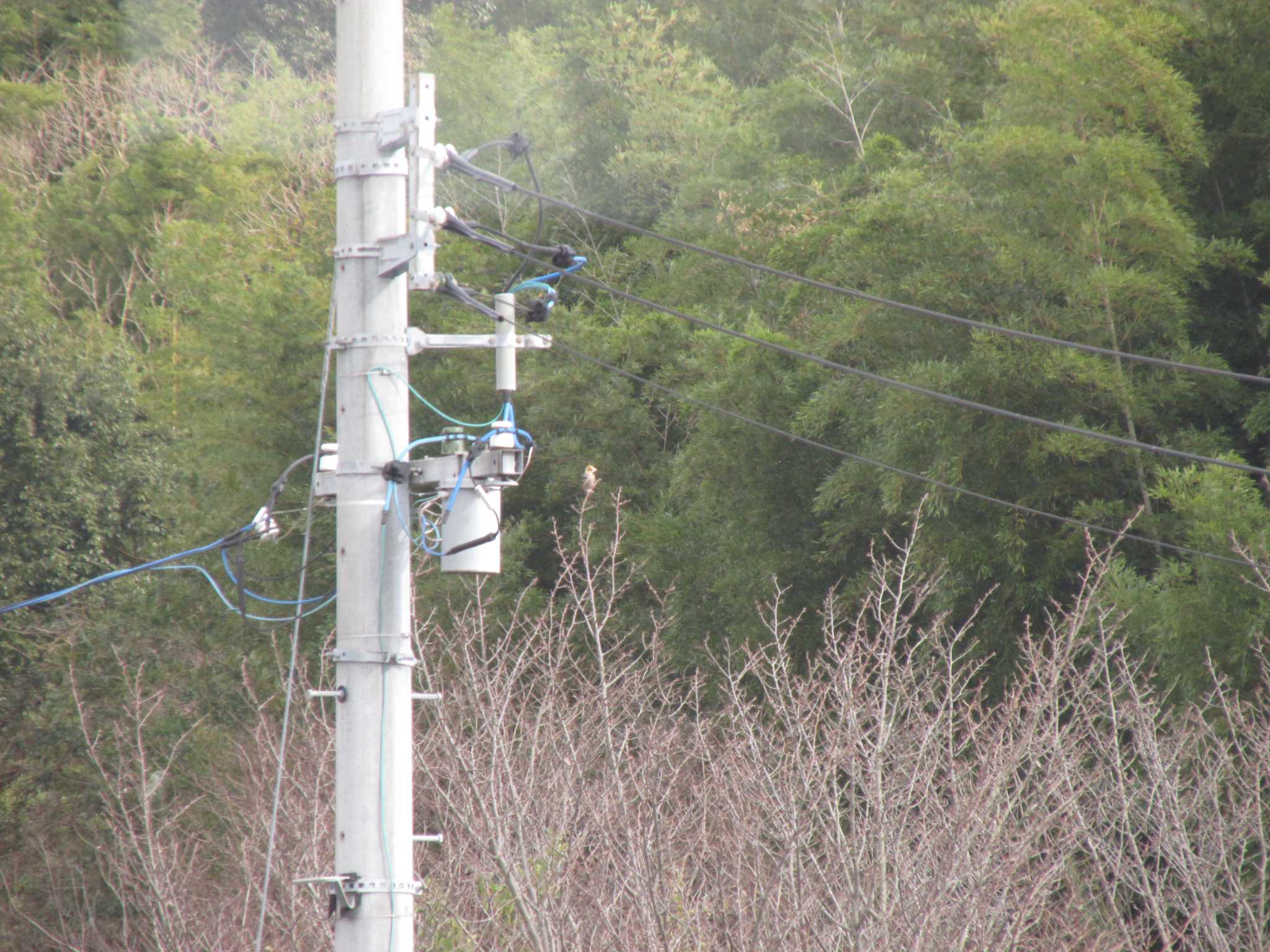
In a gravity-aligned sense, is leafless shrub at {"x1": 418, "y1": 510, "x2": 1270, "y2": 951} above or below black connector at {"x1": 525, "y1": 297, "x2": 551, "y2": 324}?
below

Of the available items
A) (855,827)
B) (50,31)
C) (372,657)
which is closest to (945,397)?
(855,827)

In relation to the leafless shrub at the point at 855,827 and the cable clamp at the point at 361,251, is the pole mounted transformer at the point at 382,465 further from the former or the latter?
the leafless shrub at the point at 855,827

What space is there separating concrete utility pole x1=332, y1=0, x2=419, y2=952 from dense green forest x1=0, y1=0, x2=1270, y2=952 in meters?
0.47

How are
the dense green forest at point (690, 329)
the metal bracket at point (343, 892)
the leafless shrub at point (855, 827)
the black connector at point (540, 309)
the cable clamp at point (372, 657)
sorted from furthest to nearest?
1. the dense green forest at point (690, 329)
2. the leafless shrub at point (855, 827)
3. the black connector at point (540, 309)
4. the cable clamp at point (372, 657)
5. the metal bracket at point (343, 892)

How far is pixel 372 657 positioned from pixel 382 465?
0.62 m

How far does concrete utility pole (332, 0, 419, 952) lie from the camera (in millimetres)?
5074

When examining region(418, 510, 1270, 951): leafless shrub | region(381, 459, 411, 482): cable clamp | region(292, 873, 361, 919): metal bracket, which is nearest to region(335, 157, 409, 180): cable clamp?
region(381, 459, 411, 482): cable clamp

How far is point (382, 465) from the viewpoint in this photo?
5215 mm

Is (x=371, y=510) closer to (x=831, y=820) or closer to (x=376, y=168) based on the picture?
(x=376, y=168)

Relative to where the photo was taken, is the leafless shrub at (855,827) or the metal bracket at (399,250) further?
the leafless shrub at (855,827)

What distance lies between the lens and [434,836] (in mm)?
5254

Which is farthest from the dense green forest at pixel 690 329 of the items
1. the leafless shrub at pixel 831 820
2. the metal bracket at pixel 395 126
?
the leafless shrub at pixel 831 820

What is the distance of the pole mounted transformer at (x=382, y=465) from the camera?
16.7ft

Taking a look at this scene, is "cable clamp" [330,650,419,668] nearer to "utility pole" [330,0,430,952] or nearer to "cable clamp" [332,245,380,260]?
"utility pole" [330,0,430,952]
